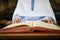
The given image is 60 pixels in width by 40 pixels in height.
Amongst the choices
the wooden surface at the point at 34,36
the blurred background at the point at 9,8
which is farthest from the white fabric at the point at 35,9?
the wooden surface at the point at 34,36

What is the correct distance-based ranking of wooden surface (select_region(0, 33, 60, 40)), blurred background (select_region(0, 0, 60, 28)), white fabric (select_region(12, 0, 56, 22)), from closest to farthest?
wooden surface (select_region(0, 33, 60, 40)), white fabric (select_region(12, 0, 56, 22)), blurred background (select_region(0, 0, 60, 28))

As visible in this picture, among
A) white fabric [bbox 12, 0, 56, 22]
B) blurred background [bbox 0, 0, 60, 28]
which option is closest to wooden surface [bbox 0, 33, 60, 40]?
white fabric [bbox 12, 0, 56, 22]

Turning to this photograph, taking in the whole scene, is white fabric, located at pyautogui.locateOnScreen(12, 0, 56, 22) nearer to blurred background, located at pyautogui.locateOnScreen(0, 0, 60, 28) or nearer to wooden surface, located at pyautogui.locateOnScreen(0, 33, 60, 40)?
blurred background, located at pyautogui.locateOnScreen(0, 0, 60, 28)

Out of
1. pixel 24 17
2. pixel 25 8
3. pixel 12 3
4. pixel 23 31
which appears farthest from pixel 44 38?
pixel 12 3

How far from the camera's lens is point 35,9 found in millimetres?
1992

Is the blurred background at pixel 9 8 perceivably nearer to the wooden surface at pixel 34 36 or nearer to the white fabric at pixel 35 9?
the white fabric at pixel 35 9

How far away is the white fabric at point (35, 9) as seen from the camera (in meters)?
1.94

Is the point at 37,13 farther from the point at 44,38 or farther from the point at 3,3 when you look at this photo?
the point at 44,38

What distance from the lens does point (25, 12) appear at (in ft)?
6.44

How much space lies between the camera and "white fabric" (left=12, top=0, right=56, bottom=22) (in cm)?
194

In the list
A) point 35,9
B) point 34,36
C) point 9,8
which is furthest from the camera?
point 9,8

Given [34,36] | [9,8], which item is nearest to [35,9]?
[9,8]

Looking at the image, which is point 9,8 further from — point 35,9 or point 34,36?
point 34,36

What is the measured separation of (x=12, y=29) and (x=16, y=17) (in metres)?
0.82
